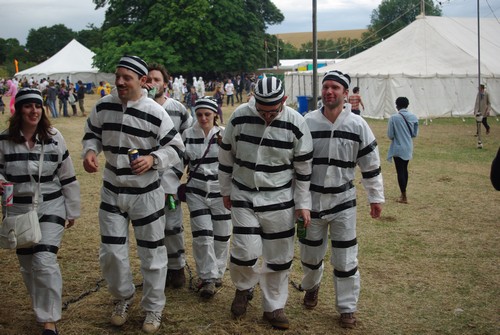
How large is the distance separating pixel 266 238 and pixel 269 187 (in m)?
0.48

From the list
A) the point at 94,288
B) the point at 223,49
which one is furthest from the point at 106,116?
the point at 223,49

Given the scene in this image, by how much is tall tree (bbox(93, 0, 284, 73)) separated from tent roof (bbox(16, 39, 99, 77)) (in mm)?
6512

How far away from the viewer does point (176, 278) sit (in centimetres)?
600

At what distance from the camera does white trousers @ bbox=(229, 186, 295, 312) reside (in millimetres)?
4848

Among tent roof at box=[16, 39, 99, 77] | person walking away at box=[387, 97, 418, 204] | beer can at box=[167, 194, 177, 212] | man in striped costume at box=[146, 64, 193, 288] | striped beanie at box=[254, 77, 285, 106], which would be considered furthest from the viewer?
tent roof at box=[16, 39, 99, 77]

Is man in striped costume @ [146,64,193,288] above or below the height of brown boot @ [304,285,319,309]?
above

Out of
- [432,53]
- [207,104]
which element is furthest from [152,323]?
[432,53]

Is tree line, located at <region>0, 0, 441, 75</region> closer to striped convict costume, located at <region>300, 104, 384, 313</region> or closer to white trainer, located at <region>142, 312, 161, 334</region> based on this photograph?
striped convict costume, located at <region>300, 104, 384, 313</region>

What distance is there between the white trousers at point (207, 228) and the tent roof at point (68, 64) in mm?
52875

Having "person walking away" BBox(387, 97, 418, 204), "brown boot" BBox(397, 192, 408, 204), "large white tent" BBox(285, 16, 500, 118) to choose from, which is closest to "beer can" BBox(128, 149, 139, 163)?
"person walking away" BBox(387, 97, 418, 204)

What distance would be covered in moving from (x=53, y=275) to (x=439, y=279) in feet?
14.0

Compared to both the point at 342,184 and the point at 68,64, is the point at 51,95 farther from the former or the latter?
the point at 68,64

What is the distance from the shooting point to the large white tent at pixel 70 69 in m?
55.0

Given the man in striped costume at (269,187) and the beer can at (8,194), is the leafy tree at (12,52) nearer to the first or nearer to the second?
the beer can at (8,194)
